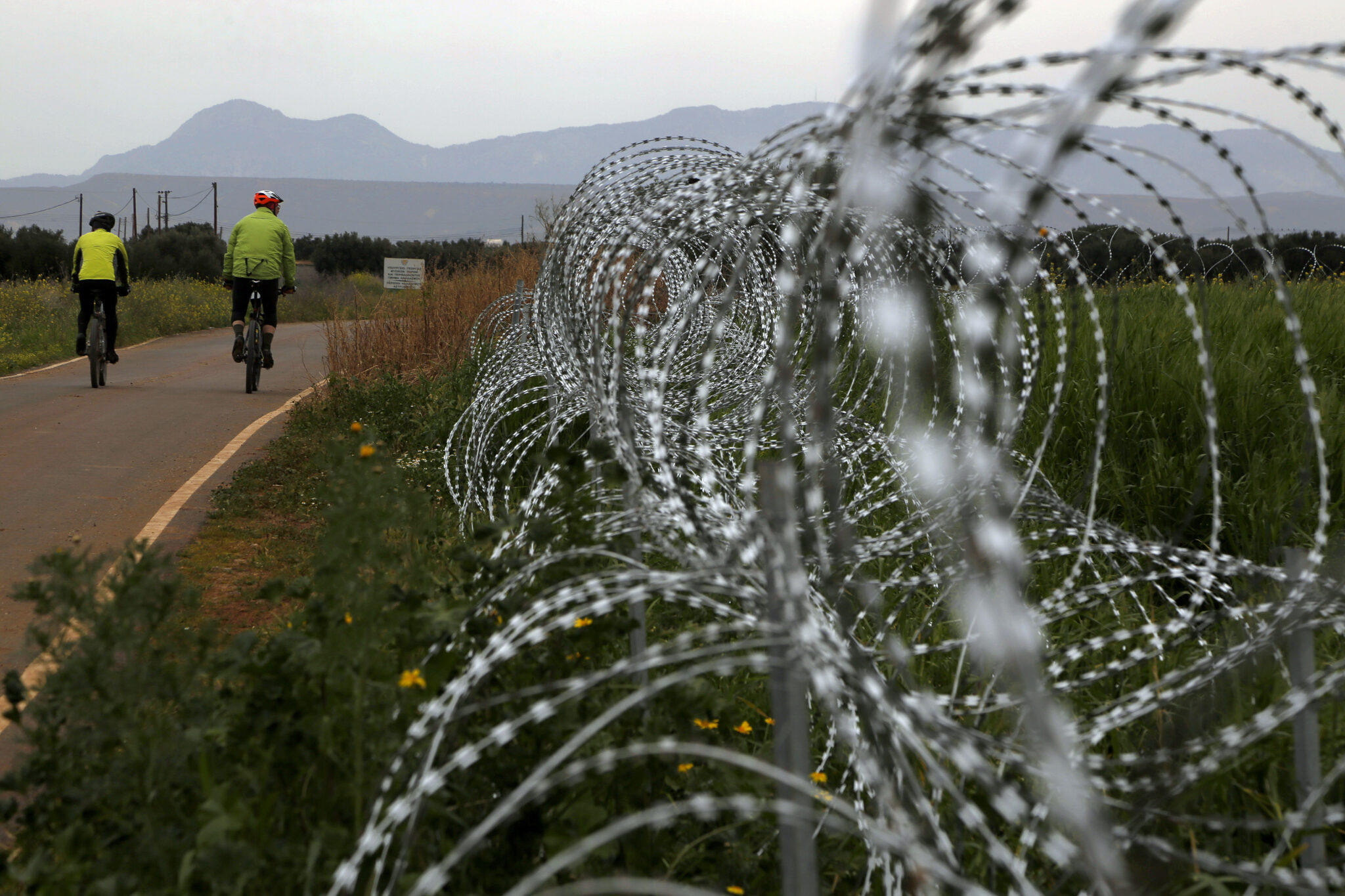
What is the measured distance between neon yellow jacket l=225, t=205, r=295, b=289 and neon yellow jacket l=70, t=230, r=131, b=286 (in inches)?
69.6

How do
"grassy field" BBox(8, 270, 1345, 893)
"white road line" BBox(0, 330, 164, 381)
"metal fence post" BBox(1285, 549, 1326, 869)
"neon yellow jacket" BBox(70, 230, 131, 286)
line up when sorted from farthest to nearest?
"white road line" BBox(0, 330, 164, 381), "neon yellow jacket" BBox(70, 230, 131, 286), "metal fence post" BBox(1285, 549, 1326, 869), "grassy field" BBox(8, 270, 1345, 893)

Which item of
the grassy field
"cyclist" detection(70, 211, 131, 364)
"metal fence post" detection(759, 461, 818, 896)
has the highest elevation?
"cyclist" detection(70, 211, 131, 364)

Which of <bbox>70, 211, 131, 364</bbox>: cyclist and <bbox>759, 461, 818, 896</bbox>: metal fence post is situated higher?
<bbox>70, 211, 131, 364</bbox>: cyclist

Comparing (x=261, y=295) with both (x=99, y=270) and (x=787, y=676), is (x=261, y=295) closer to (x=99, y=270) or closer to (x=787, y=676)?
(x=99, y=270)

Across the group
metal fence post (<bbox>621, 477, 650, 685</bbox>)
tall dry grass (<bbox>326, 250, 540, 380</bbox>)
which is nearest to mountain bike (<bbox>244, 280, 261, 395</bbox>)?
tall dry grass (<bbox>326, 250, 540, 380</bbox>)

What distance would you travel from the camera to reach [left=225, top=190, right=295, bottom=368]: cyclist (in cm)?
1133

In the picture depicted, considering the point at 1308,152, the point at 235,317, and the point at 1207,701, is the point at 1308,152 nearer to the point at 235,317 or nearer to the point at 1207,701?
the point at 1207,701

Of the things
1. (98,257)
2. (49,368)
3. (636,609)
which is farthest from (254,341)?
(636,609)

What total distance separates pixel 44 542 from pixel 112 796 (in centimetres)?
429

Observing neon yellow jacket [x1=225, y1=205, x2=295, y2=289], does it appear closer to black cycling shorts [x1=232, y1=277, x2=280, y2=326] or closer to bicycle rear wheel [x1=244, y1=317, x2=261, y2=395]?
black cycling shorts [x1=232, y1=277, x2=280, y2=326]

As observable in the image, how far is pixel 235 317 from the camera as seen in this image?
1191 centimetres

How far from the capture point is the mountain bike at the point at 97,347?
12141 millimetres

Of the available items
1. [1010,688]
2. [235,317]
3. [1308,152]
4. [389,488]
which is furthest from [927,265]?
[235,317]

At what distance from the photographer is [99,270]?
12344 mm
